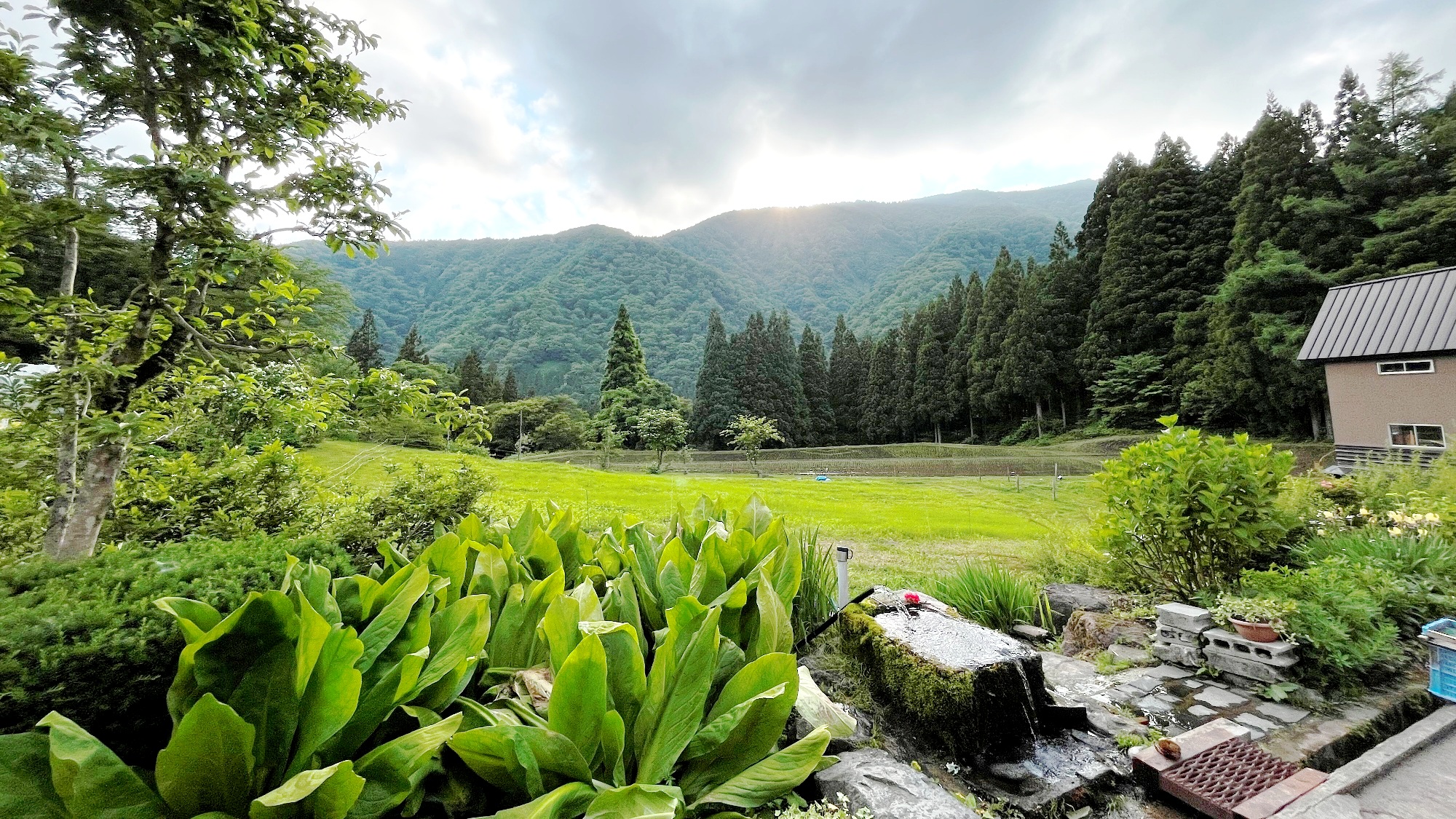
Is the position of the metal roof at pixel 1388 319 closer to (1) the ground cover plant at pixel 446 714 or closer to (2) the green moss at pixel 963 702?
(2) the green moss at pixel 963 702

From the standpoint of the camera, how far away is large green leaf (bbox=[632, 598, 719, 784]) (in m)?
1.15

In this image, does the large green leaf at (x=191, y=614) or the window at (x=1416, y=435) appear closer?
the large green leaf at (x=191, y=614)

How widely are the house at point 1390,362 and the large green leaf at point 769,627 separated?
1450 cm

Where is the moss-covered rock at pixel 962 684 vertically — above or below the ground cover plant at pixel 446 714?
below

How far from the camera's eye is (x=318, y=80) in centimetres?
229

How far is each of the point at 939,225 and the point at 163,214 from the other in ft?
334

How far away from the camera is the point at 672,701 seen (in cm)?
121

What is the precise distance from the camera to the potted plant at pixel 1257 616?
2715mm

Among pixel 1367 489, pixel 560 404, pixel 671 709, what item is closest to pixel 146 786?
pixel 671 709

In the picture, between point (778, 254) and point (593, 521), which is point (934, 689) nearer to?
point (593, 521)

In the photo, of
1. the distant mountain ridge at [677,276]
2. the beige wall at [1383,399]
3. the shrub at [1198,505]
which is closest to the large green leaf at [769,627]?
the shrub at [1198,505]

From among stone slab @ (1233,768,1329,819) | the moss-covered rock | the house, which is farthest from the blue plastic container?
the house

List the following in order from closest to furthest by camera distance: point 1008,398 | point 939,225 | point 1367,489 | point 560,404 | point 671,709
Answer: point 671,709, point 1367,489, point 1008,398, point 560,404, point 939,225

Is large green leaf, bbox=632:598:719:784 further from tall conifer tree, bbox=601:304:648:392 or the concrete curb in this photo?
tall conifer tree, bbox=601:304:648:392
